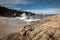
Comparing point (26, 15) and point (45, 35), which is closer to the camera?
point (45, 35)

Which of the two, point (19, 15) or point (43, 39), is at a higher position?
point (43, 39)

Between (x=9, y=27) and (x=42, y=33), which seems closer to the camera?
(x=42, y=33)

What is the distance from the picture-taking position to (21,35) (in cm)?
347

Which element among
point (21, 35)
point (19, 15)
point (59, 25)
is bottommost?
point (19, 15)

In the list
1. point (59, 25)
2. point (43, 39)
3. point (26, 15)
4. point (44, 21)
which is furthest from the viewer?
point (26, 15)

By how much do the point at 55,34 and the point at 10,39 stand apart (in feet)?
4.01

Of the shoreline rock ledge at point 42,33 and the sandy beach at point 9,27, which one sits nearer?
the shoreline rock ledge at point 42,33

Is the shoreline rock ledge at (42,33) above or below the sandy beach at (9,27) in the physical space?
above

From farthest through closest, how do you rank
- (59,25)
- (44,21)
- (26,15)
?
(26,15)
(44,21)
(59,25)

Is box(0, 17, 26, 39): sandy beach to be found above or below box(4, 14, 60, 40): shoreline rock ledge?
below

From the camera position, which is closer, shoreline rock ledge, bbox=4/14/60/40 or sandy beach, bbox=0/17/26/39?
shoreline rock ledge, bbox=4/14/60/40

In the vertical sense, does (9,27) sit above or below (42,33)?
below

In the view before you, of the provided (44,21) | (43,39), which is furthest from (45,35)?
(44,21)

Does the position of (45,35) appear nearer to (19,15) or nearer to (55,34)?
(55,34)
